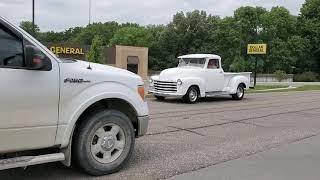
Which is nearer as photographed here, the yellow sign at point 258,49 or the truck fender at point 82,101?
the truck fender at point 82,101

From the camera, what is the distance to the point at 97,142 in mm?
6078

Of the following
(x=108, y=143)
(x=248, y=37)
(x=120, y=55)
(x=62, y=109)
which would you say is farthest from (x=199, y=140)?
(x=248, y=37)

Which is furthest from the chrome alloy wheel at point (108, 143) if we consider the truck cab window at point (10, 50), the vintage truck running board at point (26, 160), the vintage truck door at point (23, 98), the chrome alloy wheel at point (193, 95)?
the chrome alloy wheel at point (193, 95)

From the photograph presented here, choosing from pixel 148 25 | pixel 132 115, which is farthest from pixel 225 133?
pixel 148 25

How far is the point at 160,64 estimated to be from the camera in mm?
92875

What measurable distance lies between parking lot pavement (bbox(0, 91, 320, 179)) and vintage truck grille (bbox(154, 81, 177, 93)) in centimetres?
426

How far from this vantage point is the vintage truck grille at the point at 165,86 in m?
19.0

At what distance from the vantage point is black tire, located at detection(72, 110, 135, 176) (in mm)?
5902

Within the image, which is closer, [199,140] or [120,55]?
[199,140]

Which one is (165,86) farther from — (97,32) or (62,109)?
(97,32)

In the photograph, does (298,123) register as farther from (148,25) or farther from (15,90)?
(148,25)

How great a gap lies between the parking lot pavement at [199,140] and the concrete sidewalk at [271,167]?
0.72ft

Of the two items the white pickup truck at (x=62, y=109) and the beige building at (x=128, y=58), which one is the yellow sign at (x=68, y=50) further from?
the white pickup truck at (x=62, y=109)

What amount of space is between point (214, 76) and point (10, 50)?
51.3 feet
